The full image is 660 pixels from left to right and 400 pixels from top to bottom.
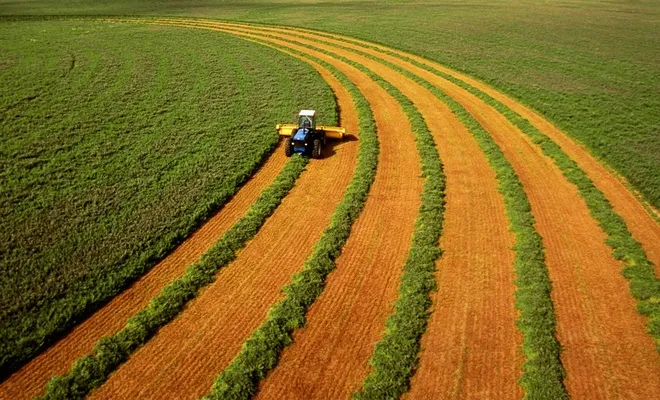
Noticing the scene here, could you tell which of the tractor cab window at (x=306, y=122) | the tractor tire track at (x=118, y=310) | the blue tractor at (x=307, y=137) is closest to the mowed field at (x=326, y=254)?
the tractor tire track at (x=118, y=310)

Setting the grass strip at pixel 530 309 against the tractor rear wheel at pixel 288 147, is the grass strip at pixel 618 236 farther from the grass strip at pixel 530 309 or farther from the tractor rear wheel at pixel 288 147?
the tractor rear wheel at pixel 288 147

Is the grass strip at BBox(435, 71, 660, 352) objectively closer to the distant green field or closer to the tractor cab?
the distant green field

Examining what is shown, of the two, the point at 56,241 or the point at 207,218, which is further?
the point at 207,218

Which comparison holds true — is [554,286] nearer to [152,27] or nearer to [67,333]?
[67,333]

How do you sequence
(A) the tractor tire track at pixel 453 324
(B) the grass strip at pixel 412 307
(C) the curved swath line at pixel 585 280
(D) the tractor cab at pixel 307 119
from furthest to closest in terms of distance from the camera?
(D) the tractor cab at pixel 307 119 < (C) the curved swath line at pixel 585 280 < (A) the tractor tire track at pixel 453 324 < (B) the grass strip at pixel 412 307

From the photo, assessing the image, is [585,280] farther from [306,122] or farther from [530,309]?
[306,122]

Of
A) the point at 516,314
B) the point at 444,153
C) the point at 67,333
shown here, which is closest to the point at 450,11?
the point at 444,153

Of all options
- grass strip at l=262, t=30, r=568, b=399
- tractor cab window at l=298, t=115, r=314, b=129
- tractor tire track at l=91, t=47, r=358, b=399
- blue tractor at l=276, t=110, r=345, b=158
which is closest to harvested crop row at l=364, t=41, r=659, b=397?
grass strip at l=262, t=30, r=568, b=399

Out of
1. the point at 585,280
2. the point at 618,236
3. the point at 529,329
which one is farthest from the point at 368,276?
the point at 618,236
